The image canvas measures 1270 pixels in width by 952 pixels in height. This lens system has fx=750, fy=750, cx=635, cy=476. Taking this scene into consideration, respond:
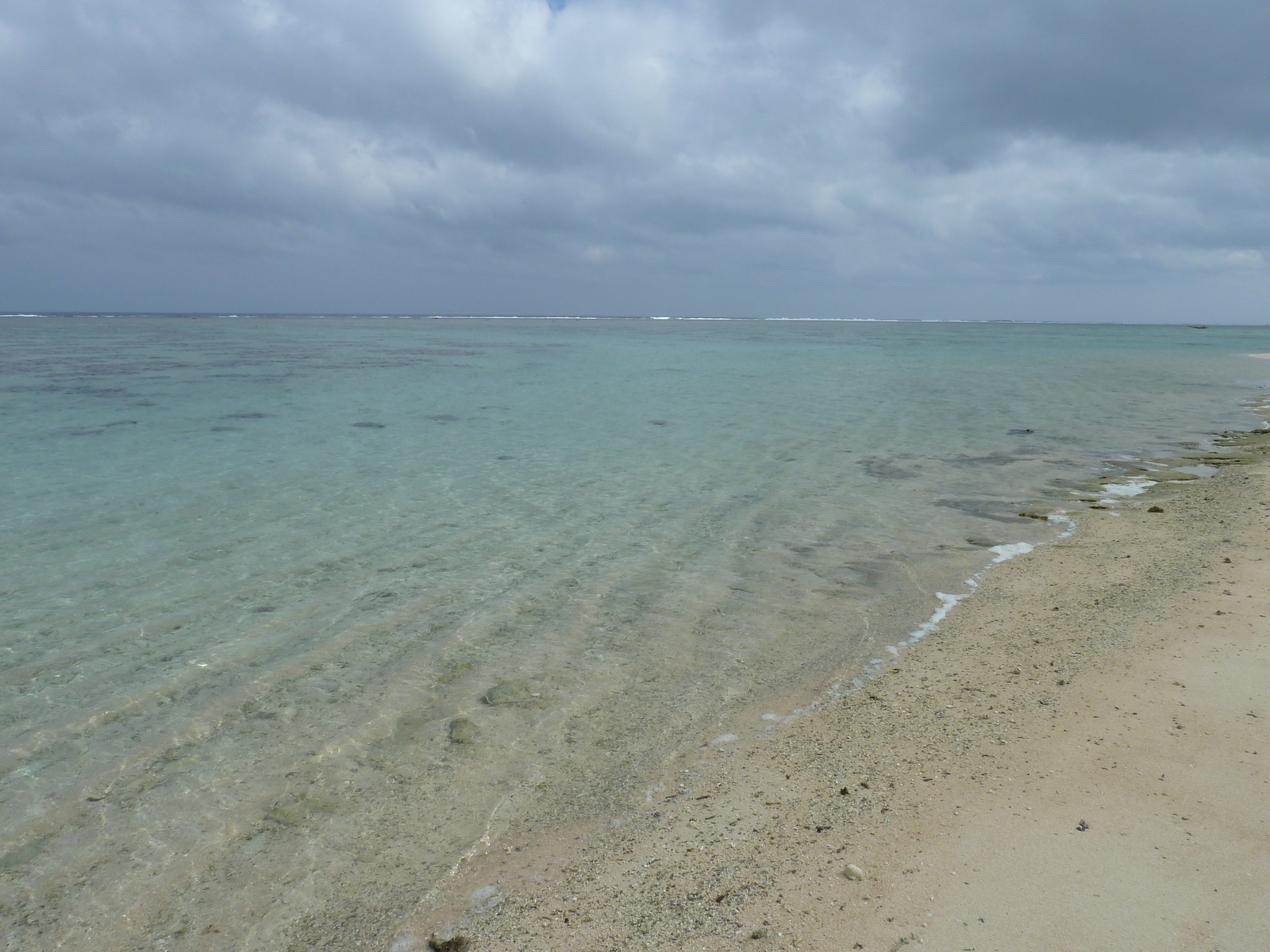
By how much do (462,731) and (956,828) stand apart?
10.0ft

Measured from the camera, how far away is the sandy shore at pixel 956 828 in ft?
10.1

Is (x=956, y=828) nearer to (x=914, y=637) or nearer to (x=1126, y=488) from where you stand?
(x=914, y=637)

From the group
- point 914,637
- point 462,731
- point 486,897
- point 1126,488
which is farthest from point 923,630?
point 1126,488

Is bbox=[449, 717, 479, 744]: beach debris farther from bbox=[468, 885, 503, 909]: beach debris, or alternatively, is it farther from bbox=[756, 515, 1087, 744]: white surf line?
bbox=[756, 515, 1087, 744]: white surf line

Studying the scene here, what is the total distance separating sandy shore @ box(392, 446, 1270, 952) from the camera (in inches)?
122

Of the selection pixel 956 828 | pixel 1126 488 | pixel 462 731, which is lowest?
pixel 462 731

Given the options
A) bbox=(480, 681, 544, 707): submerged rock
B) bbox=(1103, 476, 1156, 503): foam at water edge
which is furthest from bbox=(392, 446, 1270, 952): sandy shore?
bbox=(1103, 476, 1156, 503): foam at water edge

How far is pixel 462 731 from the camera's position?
5.04 m

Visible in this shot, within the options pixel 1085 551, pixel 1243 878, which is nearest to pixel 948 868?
pixel 1243 878

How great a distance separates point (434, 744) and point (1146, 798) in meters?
4.04

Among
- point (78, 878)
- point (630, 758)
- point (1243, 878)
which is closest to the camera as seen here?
point (1243, 878)

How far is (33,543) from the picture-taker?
8.74 m

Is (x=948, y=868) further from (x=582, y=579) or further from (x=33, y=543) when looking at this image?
(x=33, y=543)

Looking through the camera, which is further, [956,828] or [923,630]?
[923,630]
